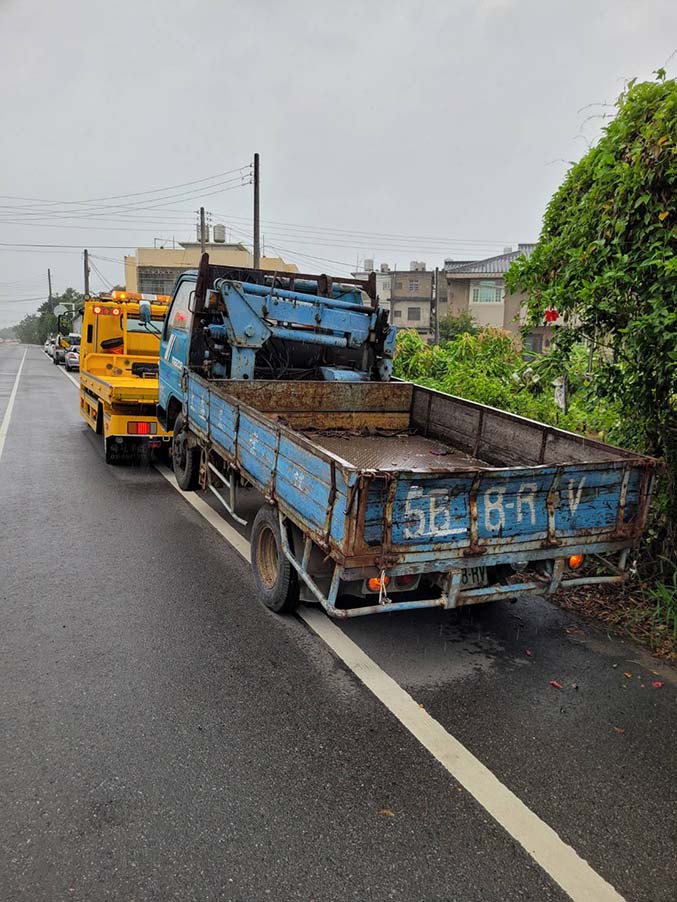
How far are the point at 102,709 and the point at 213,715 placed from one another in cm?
58

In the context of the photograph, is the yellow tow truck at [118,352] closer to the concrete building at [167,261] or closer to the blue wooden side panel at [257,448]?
the blue wooden side panel at [257,448]

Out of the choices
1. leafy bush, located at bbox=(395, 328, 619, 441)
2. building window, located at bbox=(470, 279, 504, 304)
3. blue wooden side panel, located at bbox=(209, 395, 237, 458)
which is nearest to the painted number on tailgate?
leafy bush, located at bbox=(395, 328, 619, 441)

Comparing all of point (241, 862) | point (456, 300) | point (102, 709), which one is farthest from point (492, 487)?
point (456, 300)

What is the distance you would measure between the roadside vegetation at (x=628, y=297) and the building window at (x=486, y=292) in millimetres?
40237

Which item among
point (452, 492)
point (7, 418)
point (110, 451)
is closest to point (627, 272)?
point (452, 492)

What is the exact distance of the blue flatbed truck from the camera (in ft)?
11.5

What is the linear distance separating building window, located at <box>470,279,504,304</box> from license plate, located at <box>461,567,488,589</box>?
42435mm

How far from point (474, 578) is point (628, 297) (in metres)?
2.22

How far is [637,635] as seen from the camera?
14.6 ft

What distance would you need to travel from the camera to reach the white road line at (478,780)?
95.4 inches

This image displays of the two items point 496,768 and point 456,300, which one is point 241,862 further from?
point 456,300

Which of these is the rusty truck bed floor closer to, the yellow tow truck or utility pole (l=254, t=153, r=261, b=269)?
the yellow tow truck

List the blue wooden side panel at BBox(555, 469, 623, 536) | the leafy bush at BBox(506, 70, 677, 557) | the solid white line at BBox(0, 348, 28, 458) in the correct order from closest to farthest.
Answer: the blue wooden side panel at BBox(555, 469, 623, 536), the leafy bush at BBox(506, 70, 677, 557), the solid white line at BBox(0, 348, 28, 458)

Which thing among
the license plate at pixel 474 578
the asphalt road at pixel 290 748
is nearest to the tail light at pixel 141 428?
the asphalt road at pixel 290 748
